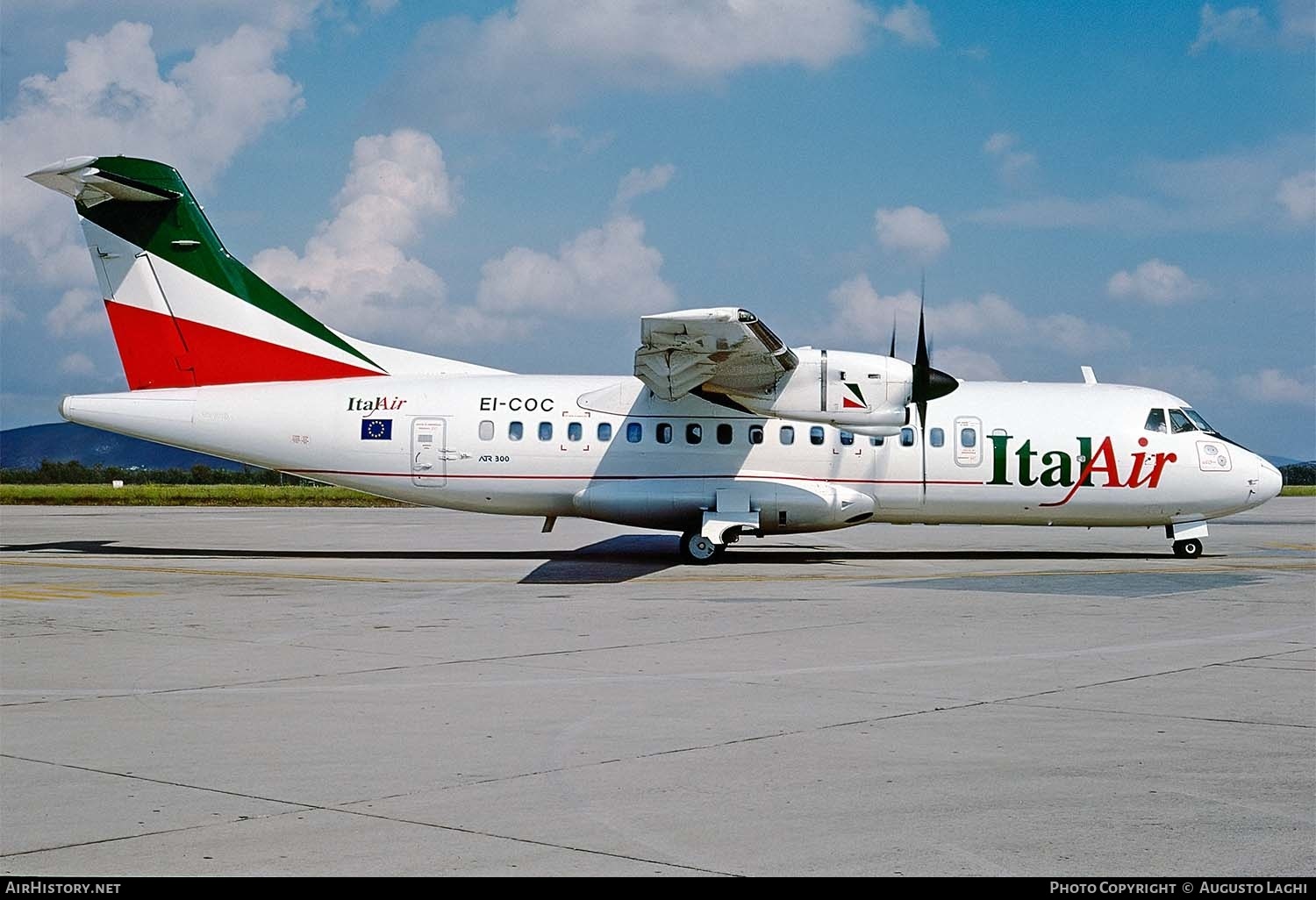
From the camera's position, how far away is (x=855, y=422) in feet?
72.4

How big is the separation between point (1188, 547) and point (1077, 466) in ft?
10.8

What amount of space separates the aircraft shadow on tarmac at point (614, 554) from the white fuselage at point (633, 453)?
101cm

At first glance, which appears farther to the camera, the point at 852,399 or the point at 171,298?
the point at 171,298

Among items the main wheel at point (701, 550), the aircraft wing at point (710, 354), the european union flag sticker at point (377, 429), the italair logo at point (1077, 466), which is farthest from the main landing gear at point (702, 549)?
the european union flag sticker at point (377, 429)

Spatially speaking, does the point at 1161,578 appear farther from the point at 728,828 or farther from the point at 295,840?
the point at 295,840

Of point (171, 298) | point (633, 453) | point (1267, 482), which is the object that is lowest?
point (1267, 482)

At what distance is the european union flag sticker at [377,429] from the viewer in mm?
23547

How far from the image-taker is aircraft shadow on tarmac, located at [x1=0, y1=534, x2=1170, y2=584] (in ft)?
77.3

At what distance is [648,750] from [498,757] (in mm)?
939

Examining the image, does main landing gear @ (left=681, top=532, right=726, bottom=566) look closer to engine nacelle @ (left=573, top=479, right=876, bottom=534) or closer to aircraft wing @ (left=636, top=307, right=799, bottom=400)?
engine nacelle @ (left=573, top=479, right=876, bottom=534)

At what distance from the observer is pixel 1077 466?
78.7 feet

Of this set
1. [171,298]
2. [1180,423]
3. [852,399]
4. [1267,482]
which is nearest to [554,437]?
[852,399]

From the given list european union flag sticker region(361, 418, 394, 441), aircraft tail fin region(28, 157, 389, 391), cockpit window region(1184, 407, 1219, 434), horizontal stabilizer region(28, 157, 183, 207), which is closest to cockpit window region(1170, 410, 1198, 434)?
cockpit window region(1184, 407, 1219, 434)

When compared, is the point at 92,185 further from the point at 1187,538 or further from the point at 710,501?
the point at 1187,538
